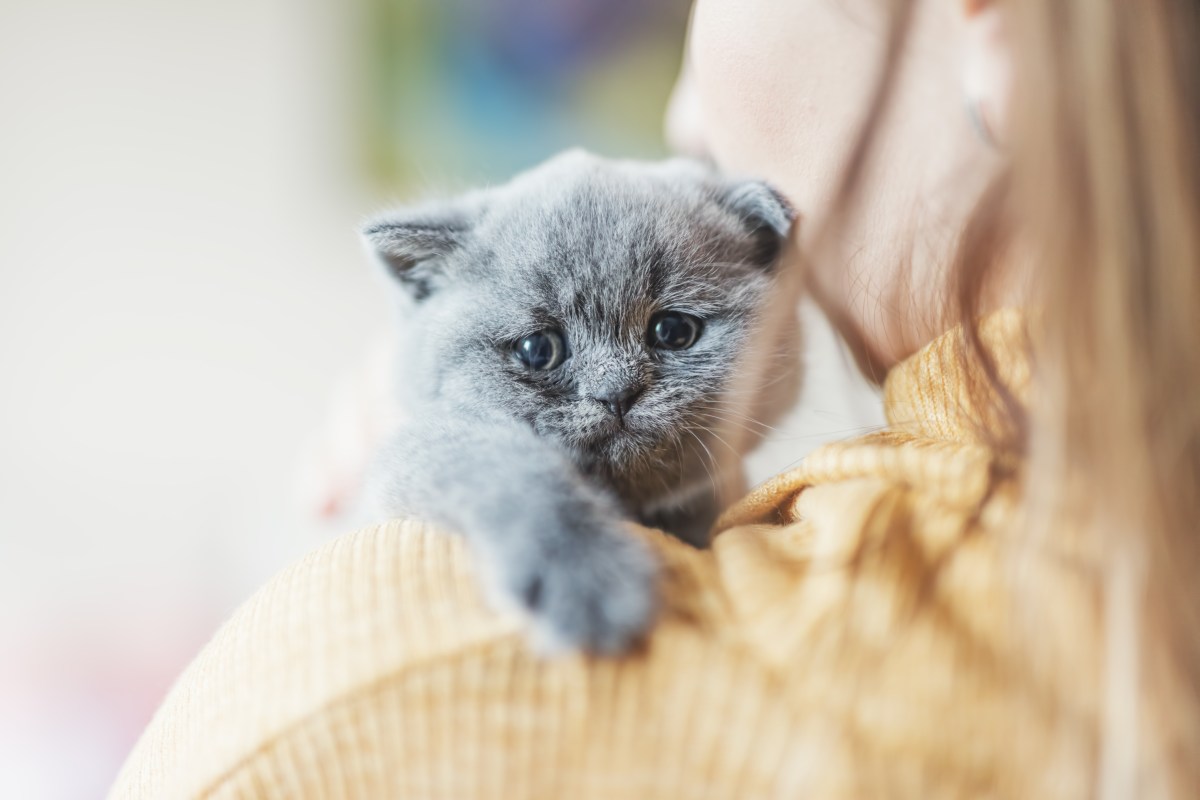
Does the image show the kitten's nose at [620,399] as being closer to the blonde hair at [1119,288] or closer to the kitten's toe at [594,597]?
the kitten's toe at [594,597]

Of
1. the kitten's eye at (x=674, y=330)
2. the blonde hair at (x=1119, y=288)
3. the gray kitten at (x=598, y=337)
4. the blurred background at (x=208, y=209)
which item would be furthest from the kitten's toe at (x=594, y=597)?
Answer: the blurred background at (x=208, y=209)

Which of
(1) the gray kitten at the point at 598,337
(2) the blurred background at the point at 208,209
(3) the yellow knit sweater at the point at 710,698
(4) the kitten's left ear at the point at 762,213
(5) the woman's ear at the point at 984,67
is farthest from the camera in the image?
(2) the blurred background at the point at 208,209

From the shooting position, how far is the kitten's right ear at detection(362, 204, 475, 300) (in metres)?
0.88

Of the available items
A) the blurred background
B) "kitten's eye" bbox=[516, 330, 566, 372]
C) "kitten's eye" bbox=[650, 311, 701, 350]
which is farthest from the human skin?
the blurred background

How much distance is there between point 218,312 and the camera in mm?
2188

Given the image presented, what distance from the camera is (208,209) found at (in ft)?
7.07

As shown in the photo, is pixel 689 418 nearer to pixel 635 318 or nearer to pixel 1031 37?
pixel 635 318

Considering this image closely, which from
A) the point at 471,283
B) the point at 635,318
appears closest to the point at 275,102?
the point at 471,283

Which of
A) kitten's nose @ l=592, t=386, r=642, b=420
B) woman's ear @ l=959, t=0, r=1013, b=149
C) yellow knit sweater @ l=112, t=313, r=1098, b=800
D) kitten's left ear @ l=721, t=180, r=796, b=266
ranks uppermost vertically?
woman's ear @ l=959, t=0, r=1013, b=149

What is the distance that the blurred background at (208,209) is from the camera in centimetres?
197

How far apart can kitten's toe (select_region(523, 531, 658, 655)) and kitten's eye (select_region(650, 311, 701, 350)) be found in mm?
326

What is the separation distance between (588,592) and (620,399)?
299 mm

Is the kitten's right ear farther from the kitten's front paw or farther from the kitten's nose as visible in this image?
the kitten's front paw

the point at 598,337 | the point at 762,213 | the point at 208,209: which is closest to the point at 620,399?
the point at 598,337
